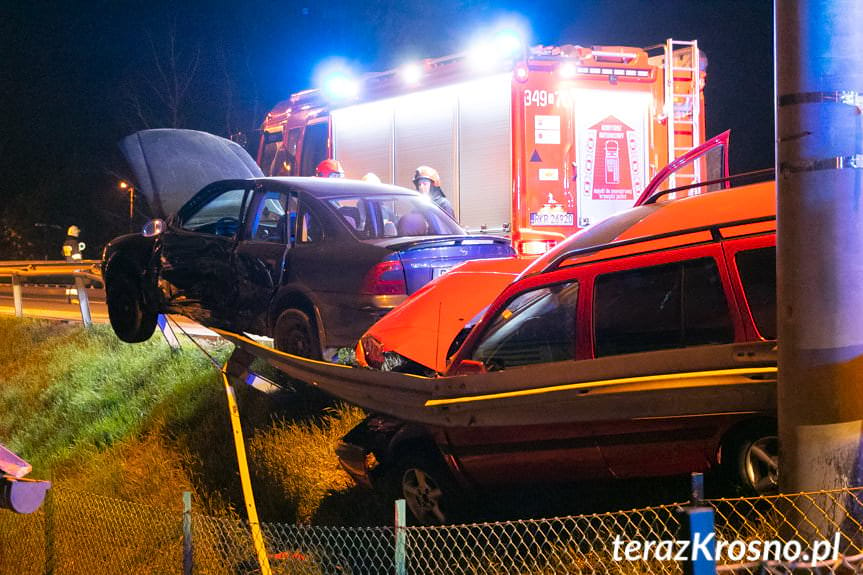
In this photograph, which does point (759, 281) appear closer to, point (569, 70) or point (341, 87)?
point (569, 70)

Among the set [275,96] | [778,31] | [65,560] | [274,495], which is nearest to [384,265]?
[274,495]

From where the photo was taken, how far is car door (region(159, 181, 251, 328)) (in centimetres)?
846

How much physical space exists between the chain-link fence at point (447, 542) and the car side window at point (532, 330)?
84cm

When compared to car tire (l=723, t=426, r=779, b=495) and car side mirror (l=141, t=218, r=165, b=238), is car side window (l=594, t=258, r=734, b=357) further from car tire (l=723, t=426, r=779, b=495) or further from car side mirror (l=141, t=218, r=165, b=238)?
car side mirror (l=141, t=218, r=165, b=238)

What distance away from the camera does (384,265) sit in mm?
7309

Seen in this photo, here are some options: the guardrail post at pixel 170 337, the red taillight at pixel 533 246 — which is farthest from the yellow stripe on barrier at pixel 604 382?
the guardrail post at pixel 170 337

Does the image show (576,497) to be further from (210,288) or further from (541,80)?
(541,80)

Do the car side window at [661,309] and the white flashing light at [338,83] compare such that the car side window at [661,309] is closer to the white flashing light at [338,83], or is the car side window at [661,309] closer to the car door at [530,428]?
the car door at [530,428]

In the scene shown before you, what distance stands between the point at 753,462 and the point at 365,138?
31.7 feet

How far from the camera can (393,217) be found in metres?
8.43

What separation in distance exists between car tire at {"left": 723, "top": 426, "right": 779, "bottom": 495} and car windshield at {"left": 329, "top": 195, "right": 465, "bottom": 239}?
4251 mm

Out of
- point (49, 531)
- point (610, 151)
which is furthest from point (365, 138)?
point (49, 531)

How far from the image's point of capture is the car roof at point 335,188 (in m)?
8.08

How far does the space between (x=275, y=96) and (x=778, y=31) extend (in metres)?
37.1
